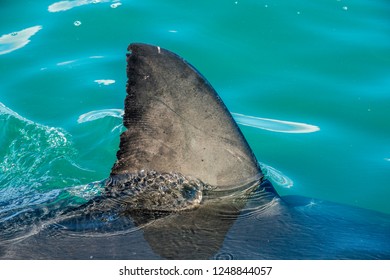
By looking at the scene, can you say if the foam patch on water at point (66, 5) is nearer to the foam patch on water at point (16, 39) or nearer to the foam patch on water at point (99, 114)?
the foam patch on water at point (16, 39)

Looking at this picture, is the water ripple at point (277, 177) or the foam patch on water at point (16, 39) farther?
the foam patch on water at point (16, 39)

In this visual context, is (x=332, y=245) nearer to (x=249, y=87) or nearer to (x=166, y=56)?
(x=166, y=56)

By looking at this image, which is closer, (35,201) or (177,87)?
(177,87)

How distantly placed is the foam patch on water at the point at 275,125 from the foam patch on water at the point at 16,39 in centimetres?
291

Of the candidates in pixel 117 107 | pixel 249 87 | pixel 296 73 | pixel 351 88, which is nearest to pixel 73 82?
pixel 117 107

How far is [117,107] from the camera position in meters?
7.10

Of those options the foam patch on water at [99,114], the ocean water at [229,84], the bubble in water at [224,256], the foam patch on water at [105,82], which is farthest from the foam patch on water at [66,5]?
the bubble in water at [224,256]

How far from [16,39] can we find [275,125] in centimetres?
346

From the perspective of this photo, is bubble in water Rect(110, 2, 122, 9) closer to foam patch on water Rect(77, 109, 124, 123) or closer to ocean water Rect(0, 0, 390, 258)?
ocean water Rect(0, 0, 390, 258)

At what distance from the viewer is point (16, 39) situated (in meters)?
8.27

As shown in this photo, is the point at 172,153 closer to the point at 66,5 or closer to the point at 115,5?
the point at 115,5

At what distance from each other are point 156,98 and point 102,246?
41.3 inches

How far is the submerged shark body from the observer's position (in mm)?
4301

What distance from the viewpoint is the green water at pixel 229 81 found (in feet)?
20.6
